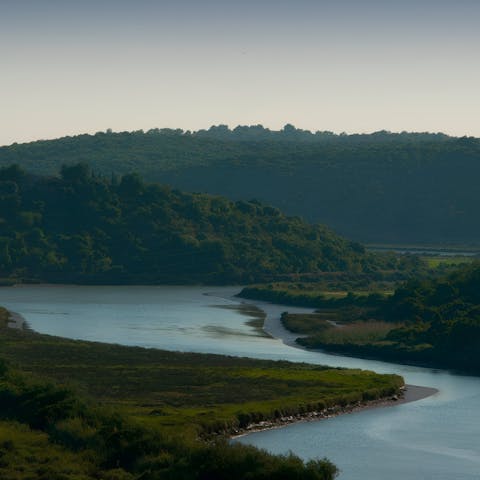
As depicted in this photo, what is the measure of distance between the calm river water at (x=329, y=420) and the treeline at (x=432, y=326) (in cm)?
378

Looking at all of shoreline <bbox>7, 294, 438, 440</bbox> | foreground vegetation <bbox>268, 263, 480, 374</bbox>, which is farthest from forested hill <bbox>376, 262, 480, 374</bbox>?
shoreline <bbox>7, 294, 438, 440</bbox>

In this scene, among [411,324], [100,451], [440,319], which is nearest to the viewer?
[100,451]

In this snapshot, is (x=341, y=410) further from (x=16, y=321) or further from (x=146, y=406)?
(x=16, y=321)

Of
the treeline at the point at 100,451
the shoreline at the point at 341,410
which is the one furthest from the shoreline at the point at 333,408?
the treeline at the point at 100,451

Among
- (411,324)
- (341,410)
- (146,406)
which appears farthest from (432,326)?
(146,406)

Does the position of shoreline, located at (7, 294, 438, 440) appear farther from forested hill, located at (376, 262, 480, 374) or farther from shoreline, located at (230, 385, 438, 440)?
forested hill, located at (376, 262, 480, 374)

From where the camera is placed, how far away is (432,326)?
141 metres

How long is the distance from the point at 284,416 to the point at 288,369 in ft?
73.0

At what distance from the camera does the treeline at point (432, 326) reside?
13162 centimetres

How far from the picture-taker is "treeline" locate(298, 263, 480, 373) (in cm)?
13162

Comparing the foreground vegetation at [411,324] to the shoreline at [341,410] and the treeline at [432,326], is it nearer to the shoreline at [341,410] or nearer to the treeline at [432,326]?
the treeline at [432,326]

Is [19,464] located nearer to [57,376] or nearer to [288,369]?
[57,376]

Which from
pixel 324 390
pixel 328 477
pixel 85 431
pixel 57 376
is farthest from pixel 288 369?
pixel 328 477

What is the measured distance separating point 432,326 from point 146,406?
5173 cm
